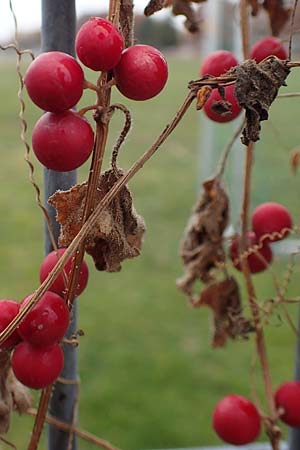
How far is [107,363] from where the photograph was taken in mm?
1778

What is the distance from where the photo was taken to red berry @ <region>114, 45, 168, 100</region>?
1.14ft

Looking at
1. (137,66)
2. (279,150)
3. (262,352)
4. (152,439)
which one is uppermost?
(279,150)

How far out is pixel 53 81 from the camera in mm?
335

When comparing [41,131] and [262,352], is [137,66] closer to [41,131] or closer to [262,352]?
[41,131]

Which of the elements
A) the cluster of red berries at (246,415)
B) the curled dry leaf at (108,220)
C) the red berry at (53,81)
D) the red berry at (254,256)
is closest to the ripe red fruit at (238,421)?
the cluster of red berries at (246,415)

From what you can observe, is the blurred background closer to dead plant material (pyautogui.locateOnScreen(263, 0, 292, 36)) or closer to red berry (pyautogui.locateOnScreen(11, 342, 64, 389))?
dead plant material (pyautogui.locateOnScreen(263, 0, 292, 36))

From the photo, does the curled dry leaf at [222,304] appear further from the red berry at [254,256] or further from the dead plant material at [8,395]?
the dead plant material at [8,395]

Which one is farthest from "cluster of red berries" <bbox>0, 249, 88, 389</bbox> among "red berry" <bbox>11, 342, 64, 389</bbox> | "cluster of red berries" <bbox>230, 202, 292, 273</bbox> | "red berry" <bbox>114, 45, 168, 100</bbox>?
"cluster of red berries" <bbox>230, 202, 292, 273</bbox>

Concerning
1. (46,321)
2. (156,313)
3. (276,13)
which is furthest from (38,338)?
(156,313)

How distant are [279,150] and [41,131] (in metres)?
2.85

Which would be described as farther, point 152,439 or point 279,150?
point 279,150

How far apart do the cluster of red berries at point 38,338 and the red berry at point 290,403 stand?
0.23m

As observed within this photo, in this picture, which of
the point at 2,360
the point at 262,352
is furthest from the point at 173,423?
the point at 2,360

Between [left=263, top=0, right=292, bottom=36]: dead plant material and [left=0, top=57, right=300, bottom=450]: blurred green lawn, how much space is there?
0.09m
